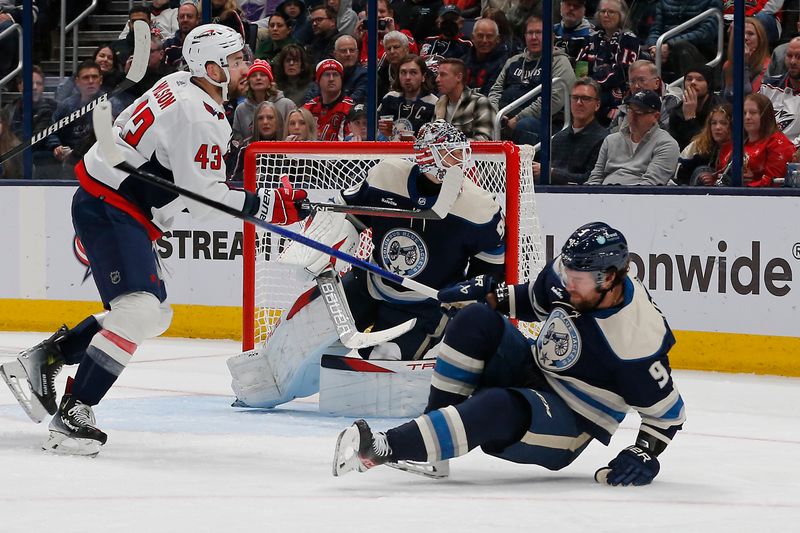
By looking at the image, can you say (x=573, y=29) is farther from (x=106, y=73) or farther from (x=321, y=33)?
(x=106, y=73)

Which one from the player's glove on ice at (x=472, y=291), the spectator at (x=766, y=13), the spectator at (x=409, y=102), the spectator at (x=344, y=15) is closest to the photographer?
the player's glove on ice at (x=472, y=291)

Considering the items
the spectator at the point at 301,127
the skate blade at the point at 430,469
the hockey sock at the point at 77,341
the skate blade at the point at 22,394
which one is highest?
the spectator at the point at 301,127

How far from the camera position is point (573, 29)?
6.39 metres

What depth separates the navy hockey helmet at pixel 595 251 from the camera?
9.48 feet

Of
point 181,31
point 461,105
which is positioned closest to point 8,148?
point 181,31

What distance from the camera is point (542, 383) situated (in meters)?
3.09

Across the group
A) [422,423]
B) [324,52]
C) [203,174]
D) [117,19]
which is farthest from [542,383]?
[117,19]

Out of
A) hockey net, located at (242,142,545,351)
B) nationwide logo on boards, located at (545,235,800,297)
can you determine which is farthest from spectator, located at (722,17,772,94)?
hockey net, located at (242,142,545,351)

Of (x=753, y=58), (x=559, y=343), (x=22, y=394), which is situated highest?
(x=753, y=58)

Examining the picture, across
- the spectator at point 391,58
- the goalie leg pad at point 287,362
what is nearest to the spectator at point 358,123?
the spectator at point 391,58

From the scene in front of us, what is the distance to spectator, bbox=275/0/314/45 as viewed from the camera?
7.14 metres

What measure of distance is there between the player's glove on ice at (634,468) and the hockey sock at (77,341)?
1.56 metres

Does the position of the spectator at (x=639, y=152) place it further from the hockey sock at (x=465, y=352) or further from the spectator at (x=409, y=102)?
the hockey sock at (x=465, y=352)

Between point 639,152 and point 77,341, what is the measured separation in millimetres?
2841
